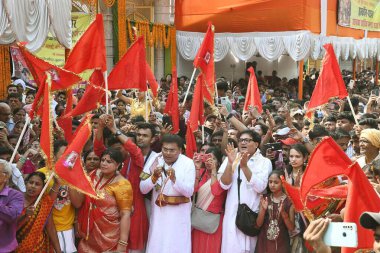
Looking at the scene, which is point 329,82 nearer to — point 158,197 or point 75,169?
point 158,197

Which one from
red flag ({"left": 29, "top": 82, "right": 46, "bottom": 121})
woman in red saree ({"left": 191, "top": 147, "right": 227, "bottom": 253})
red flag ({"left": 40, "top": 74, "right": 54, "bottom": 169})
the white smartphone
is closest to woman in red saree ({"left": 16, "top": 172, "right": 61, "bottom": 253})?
red flag ({"left": 40, "top": 74, "right": 54, "bottom": 169})

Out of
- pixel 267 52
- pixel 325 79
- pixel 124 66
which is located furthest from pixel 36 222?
pixel 267 52

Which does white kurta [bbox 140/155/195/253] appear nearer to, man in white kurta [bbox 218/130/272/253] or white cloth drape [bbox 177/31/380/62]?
man in white kurta [bbox 218/130/272/253]

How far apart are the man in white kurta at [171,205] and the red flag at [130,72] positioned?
5.26 ft

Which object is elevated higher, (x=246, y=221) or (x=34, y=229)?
(x=34, y=229)

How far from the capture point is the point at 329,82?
7609 millimetres

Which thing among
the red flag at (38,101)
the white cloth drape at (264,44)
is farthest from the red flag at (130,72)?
the white cloth drape at (264,44)

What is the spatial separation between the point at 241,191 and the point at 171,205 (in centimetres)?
62

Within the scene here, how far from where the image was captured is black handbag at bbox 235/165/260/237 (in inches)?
210

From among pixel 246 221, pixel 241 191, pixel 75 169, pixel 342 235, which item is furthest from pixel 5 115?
pixel 342 235

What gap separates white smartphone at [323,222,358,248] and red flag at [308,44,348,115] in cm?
536

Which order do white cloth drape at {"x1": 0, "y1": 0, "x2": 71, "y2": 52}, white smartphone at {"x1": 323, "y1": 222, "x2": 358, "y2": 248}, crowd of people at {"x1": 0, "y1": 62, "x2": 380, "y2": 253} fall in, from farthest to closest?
white cloth drape at {"x1": 0, "y1": 0, "x2": 71, "y2": 52} < crowd of people at {"x1": 0, "y1": 62, "x2": 380, "y2": 253} < white smartphone at {"x1": 323, "y1": 222, "x2": 358, "y2": 248}

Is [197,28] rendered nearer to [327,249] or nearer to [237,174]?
[237,174]

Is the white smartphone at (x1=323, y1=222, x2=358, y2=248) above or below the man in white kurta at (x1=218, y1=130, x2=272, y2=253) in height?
A: above
